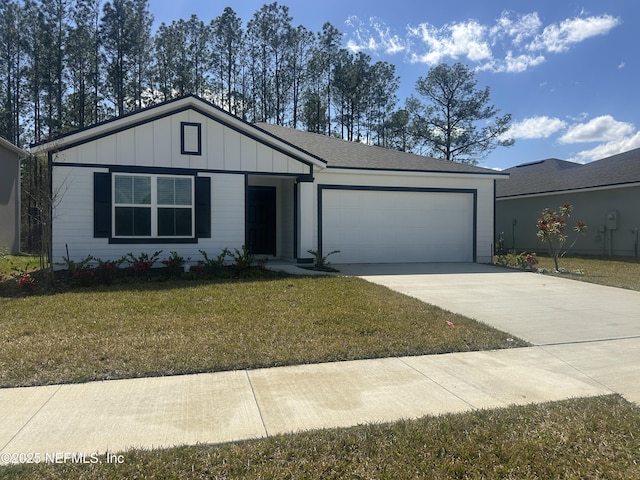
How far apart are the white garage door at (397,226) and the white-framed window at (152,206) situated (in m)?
4.00

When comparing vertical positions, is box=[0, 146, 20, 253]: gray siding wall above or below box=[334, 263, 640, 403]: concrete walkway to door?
above

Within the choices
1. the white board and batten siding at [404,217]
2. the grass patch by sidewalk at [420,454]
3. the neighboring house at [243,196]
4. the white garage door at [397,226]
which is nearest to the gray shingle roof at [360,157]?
the neighboring house at [243,196]

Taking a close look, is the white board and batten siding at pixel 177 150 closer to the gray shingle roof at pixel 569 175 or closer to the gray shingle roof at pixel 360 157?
the gray shingle roof at pixel 360 157

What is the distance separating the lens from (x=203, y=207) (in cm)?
1134

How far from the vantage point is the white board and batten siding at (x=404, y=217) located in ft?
44.2

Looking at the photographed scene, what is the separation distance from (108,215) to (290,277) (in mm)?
4496

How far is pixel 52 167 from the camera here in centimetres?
1025

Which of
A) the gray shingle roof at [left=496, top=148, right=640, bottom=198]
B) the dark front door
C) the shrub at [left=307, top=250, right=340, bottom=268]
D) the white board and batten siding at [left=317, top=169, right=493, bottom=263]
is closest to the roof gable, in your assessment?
the white board and batten siding at [left=317, top=169, right=493, bottom=263]

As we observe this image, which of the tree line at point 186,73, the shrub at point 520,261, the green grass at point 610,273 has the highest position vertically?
the tree line at point 186,73

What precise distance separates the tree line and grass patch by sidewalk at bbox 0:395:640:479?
28.8 metres

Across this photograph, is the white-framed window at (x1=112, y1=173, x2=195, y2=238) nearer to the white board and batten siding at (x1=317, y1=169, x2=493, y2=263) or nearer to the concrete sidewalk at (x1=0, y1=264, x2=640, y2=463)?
the white board and batten siding at (x1=317, y1=169, x2=493, y2=263)

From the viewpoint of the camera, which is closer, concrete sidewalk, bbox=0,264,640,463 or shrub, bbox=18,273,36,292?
concrete sidewalk, bbox=0,264,640,463

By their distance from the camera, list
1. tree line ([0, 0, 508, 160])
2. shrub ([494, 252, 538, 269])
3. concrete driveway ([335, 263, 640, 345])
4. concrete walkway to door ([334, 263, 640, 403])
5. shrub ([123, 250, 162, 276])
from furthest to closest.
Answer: tree line ([0, 0, 508, 160]) < shrub ([494, 252, 538, 269]) < shrub ([123, 250, 162, 276]) < concrete driveway ([335, 263, 640, 345]) < concrete walkway to door ([334, 263, 640, 403])

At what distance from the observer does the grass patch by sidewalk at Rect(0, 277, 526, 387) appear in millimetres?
4605
